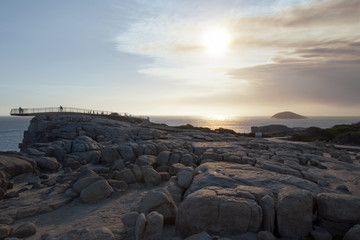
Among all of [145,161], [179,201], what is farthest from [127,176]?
[179,201]

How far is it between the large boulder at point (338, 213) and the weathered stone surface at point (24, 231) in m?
9.50

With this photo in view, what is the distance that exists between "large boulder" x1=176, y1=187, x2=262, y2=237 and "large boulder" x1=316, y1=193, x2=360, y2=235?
85.0 inches

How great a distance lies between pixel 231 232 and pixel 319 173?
8.44m

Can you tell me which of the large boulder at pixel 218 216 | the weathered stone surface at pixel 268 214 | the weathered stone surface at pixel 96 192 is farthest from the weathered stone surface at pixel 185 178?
the weathered stone surface at pixel 268 214

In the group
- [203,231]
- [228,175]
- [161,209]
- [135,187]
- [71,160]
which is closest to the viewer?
[203,231]

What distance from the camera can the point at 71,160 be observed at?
1719 centimetres

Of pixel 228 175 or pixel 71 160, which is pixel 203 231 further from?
pixel 71 160

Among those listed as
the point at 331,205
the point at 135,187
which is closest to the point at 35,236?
the point at 135,187

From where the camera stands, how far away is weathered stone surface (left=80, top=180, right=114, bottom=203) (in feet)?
35.6

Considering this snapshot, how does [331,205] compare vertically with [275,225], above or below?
above

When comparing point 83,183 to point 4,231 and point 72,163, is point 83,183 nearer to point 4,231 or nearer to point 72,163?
point 4,231

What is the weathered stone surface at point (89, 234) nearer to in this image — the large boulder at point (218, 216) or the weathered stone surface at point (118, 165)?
the large boulder at point (218, 216)

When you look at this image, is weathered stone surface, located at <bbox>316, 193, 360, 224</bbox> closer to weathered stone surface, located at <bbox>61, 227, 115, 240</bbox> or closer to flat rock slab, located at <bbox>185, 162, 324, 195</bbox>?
flat rock slab, located at <bbox>185, 162, 324, 195</bbox>

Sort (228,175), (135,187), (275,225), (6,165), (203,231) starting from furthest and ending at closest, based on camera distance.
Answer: (6,165) → (135,187) → (228,175) → (275,225) → (203,231)
